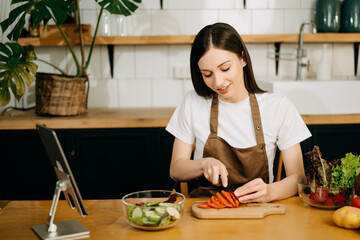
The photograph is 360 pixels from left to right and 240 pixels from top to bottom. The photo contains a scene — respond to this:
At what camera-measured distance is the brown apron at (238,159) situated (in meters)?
1.77

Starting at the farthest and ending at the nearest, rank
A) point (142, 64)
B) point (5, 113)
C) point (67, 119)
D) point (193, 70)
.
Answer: point (142, 64) → point (5, 113) → point (67, 119) → point (193, 70)

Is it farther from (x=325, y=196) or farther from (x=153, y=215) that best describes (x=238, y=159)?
(x=153, y=215)

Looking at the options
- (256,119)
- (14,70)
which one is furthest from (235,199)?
(14,70)

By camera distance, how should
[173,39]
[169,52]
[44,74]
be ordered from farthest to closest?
[169,52] → [173,39] → [44,74]

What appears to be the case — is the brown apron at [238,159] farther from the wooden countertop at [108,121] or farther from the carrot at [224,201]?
the wooden countertop at [108,121]

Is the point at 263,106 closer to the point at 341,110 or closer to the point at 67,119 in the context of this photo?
the point at 341,110

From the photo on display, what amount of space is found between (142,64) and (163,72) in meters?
0.17

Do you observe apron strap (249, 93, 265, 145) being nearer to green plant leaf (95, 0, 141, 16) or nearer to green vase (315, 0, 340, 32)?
green plant leaf (95, 0, 141, 16)

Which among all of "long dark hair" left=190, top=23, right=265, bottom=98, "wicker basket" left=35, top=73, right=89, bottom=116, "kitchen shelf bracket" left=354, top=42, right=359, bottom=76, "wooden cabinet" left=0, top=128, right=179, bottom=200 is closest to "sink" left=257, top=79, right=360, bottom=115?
"kitchen shelf bracket" left=354, top=42, right=359, bottom=76

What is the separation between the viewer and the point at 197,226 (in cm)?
120

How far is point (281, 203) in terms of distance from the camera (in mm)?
1408

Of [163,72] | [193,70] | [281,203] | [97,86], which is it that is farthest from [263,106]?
[97,86]

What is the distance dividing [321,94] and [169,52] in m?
1.15

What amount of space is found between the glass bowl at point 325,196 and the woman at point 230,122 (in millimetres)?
259
